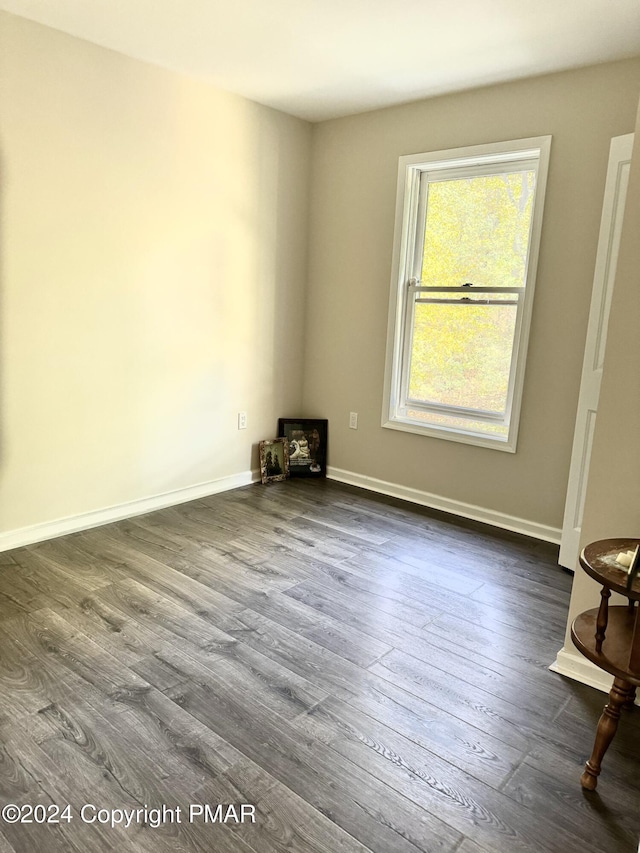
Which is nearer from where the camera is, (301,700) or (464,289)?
(301,700)

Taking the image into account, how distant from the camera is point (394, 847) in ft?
4.62

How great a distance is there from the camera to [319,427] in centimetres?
429

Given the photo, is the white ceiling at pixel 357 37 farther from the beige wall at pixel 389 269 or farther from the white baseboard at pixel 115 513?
the white baseboard at pixel 115 513

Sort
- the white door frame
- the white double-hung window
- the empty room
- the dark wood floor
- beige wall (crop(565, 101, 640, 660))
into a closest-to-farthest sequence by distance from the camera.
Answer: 1. the dark wood floor
2. the empty room
3. beige wall (crop(565, 101, 640, 660))
4. the white door frame
5. the white double-hung window

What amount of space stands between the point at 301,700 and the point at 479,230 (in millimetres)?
2748

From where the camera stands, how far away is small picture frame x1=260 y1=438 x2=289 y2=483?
413 centimetres

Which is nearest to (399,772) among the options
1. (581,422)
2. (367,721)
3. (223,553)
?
(367,721)

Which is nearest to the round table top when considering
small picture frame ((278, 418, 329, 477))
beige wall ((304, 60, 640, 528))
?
beige wall ((304, 60, 640, 528))

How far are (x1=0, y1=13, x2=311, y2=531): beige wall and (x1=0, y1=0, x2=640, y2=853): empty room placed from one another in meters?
0.02

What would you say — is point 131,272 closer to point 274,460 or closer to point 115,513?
point 115,513

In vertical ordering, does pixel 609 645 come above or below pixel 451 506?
above

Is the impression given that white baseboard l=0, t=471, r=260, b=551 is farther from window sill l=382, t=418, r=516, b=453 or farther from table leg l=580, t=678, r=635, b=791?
table leg l=580, t=678, r=635, b=791

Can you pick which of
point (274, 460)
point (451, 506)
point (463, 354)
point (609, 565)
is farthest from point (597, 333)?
point (274, 460)

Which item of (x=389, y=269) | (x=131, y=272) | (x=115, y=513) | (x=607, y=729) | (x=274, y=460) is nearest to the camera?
(x=607, y=729)
